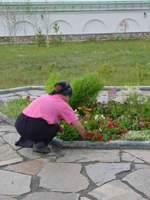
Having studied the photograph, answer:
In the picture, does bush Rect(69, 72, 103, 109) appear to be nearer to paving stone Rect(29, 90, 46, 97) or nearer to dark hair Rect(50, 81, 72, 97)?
dark hair Rect(50, 81, 72, 97)

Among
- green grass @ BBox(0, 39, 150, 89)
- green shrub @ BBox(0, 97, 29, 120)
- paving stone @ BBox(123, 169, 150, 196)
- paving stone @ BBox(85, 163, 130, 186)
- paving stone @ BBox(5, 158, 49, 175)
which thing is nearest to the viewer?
paving stone @ BBox(123, 169, 150, 196)

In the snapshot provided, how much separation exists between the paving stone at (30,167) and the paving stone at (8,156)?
133 mm

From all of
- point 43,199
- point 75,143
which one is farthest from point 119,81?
point 43,199

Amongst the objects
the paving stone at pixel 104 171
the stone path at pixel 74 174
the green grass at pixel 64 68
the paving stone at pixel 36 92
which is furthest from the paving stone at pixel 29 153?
the green grass at pixel 64 68

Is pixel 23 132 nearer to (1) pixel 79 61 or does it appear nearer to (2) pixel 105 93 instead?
(2) pixel 105 93

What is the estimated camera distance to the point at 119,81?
32.1 ft

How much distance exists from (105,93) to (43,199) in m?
4.91

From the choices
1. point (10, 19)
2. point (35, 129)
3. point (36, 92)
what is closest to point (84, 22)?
point (10, 19)

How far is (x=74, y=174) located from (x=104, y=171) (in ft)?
1.19

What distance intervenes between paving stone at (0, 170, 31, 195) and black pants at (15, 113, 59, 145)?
577 mm

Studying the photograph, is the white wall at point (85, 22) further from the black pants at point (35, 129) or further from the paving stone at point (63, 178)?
the paving stone at point (63, 178)

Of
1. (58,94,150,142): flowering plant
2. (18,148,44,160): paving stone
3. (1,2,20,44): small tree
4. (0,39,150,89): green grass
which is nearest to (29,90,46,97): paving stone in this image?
(0,39,150,89): green grass

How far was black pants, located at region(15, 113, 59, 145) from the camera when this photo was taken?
4141 millimetres

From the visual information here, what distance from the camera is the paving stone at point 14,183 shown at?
11.3ft
